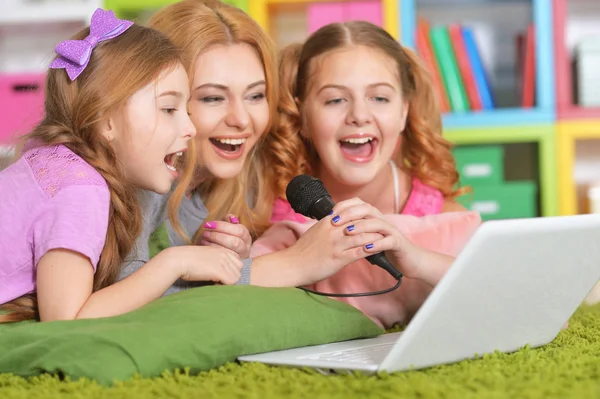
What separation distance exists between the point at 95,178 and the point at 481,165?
67.3 inches

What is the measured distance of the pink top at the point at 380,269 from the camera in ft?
4.81

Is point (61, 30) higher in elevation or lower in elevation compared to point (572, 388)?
higher

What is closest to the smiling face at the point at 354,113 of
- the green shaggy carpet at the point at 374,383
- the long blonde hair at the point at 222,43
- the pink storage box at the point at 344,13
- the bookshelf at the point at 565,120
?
the long blonde hair at the point at 222,43

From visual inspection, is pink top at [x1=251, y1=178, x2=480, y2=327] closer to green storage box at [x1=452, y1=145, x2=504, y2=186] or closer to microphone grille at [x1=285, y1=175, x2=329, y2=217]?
microphone grille at [x1=285, y1=175, x2=329, y2=217]

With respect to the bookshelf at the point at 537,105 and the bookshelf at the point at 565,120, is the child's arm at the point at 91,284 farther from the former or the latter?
the bookshelf at the point at 565,120

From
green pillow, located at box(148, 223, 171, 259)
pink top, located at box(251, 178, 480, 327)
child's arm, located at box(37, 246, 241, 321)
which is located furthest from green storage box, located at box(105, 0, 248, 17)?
child's arm, located at box(37, 246, 241, 321)

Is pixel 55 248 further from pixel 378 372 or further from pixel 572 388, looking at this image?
pixel 572 388

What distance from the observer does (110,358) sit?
957 millimetres

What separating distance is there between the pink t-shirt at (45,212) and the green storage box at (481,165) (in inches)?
65.5

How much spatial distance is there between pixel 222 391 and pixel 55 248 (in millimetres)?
380

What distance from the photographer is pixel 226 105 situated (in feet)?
5.37

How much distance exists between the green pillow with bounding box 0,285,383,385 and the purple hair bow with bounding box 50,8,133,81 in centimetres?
40

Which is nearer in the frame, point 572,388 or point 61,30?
point 572,388

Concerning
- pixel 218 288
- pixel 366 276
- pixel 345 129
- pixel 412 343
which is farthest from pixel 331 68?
pixel 412 343
